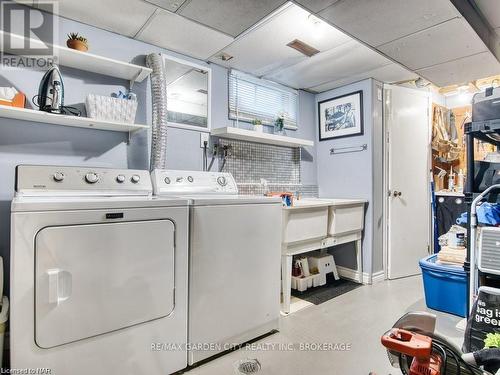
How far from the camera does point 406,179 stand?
351cm

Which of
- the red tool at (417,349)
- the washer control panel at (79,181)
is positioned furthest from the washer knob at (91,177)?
the red tool at (417,349)

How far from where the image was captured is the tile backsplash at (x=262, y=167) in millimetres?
2887

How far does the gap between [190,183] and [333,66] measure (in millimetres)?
1885

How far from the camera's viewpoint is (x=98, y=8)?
1907mm

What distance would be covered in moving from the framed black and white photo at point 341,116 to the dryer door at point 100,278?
8.47 feet

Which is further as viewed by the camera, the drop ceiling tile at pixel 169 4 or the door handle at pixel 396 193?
the door handle at pixel 396 193

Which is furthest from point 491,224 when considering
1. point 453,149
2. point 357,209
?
point 453,149

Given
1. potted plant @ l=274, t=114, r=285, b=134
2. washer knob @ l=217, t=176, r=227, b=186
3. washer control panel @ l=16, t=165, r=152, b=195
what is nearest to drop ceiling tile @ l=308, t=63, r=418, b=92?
potted plant @ l=274, t=114, r=285, b=134

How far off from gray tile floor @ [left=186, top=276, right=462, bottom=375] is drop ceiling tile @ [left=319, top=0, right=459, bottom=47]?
2226 millimetres

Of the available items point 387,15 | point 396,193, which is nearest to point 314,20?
point 387,15

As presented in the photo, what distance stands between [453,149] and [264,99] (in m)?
3.03

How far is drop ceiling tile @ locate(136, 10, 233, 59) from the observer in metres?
2.05

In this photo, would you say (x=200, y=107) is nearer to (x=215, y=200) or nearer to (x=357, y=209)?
(x=215, y=200)

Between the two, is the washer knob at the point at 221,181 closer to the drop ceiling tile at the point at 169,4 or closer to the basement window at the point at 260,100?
the basement window at the point at 260,100
